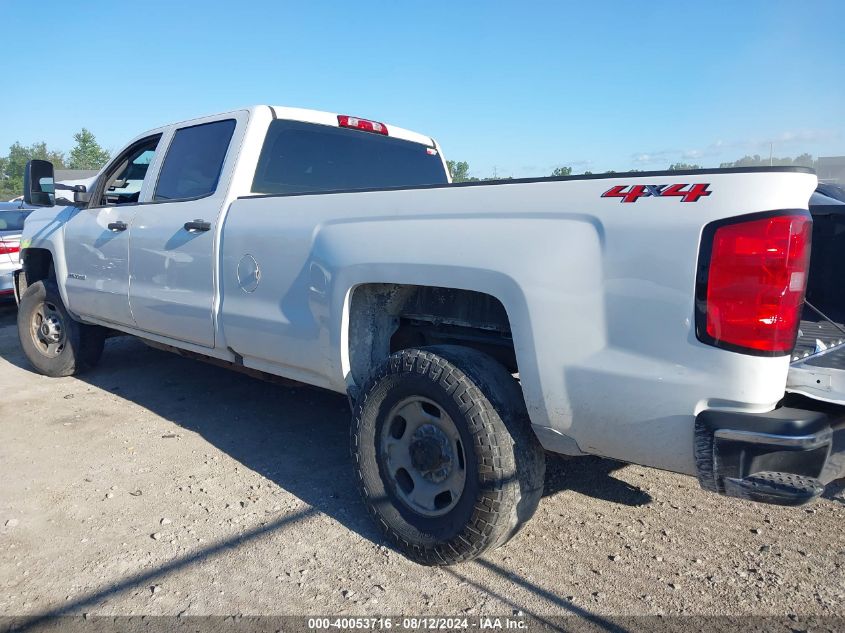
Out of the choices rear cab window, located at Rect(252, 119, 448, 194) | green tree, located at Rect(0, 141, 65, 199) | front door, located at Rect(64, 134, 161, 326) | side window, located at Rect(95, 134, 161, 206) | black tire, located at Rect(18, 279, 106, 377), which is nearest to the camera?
rear cab window, located at Rect(252, 119, 448, 194)

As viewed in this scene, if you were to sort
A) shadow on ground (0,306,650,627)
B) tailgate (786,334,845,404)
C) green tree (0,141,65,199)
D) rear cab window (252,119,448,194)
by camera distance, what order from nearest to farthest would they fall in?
tailgate (786,334,845,404), shadow on ground (0,306,650,627), rear cab window (252,119,448,194), green tree (0,141,65,199)

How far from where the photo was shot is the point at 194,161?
14.9ft

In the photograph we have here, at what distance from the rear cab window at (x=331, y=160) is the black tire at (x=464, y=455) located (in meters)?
1.71

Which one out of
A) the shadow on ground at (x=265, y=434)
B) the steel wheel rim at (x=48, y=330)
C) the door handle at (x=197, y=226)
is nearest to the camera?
the shadow on ground at (x=265, y=434)

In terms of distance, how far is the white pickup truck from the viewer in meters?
2.11

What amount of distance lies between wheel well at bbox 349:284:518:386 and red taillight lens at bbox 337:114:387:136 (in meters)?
1.81

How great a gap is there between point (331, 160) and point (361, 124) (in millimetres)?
417

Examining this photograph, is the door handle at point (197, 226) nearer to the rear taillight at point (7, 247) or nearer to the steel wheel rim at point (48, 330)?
the steel wheel rim at point (48, 330)

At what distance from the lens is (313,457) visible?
417cm

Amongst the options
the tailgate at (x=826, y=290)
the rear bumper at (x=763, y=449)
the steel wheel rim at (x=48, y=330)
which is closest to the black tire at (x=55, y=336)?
the steel wheel rim at (x=48, y=330)

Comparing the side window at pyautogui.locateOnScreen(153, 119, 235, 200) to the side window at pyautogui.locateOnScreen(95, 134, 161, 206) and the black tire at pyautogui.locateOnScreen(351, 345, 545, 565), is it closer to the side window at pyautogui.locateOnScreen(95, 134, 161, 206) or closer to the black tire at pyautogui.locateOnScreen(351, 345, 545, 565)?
the side window at pyautogui.locateOnScreen(95, 134, 161, 206)

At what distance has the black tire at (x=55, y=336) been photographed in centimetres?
582

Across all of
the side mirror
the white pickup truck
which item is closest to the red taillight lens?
the white pickup truck

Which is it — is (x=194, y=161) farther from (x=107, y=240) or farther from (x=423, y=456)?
(x=423, y=456)
